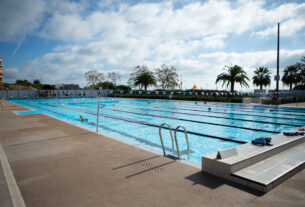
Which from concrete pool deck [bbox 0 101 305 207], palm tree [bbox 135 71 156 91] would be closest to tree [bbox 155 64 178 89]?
palm tree [bbox 135 71 156 91]

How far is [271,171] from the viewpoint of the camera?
10.6ft

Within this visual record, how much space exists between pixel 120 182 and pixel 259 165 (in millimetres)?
2529

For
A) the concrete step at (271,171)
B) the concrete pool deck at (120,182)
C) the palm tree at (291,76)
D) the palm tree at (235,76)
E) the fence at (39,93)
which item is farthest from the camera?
the palm tree at (291,76)

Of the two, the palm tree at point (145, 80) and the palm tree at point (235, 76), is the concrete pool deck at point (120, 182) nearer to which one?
the palm tree at point (235, 76)

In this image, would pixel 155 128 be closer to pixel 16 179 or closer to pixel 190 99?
pixel 16 179

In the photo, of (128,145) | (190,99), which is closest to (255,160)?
(128,145)

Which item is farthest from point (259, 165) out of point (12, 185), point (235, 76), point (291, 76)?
point (291, 76)

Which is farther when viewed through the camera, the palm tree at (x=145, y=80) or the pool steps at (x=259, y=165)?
the palm tree at (x=145, y=80)

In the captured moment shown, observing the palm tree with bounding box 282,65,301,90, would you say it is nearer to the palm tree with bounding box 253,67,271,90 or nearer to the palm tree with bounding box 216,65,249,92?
the palm tree with bounding box 253,67,271,90

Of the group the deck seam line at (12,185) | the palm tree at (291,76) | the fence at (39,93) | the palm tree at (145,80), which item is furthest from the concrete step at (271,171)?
the palm tree at (291,76)

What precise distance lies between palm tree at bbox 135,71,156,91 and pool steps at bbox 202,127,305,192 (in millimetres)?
39810

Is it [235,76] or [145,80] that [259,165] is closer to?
[235,76]

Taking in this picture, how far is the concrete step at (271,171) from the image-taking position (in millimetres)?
2865

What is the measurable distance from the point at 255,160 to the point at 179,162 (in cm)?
145
